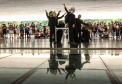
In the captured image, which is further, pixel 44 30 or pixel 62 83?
pixel 44 30

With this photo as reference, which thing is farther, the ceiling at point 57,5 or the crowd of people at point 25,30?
the crowd of people at point 25,30

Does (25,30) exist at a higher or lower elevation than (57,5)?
lower

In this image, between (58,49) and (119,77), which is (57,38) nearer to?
(58,49)

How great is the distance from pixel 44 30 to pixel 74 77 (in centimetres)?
2234

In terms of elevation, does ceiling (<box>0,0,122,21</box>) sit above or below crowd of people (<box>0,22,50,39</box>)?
above

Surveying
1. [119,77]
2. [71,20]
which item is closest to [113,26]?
[71,20]

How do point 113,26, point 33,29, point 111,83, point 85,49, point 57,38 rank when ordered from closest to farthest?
point 111,83 → point 85,49 → point 57,38 → point 113,26 → point 33,29

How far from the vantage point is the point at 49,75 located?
3.87 metres

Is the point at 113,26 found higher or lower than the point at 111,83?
higher

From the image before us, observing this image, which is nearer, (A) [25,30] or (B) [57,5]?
(B) [57,5]

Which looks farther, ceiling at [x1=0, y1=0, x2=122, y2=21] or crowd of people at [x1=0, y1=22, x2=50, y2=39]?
crowd of people at [x1=0, y1=22, x2=50, y2=39]

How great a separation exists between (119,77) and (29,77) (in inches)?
66.8

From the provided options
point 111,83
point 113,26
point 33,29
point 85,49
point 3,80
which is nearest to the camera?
point 111,83

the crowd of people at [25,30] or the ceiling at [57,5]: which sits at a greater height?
Result: the ceiling at [57,5]
